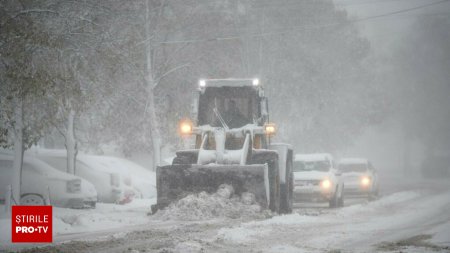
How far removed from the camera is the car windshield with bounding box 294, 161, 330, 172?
2472 centimetres

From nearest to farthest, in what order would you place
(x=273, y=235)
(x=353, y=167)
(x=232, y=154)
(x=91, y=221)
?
(x=273, y=235) < (x=91, y=221) < (x=232, y=154) < (x=353, y=167)

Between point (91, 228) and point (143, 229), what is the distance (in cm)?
151

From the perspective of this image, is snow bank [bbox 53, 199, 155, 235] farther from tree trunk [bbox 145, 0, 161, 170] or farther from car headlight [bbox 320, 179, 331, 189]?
tree trunk [bbox 145, 0, 161, 170]

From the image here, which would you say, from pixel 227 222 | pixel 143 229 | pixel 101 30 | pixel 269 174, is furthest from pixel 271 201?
pixel 101 30

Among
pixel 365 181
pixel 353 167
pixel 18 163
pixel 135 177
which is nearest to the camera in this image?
pixel 18 163

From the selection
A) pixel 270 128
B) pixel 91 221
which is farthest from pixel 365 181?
pixel 91 221

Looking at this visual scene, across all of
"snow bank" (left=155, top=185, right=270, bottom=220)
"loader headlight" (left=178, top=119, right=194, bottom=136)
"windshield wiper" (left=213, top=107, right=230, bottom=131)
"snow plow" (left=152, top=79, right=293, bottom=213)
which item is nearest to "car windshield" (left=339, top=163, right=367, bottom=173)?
"snow plow" (left=152, top=79, right=293, bottom=213)

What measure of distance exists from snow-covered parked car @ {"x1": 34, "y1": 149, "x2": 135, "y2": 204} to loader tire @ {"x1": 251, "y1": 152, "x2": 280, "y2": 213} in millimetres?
8279

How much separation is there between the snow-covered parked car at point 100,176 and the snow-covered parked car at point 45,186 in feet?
11.7

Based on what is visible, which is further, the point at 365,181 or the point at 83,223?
the point at 365,181

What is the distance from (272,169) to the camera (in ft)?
57.6

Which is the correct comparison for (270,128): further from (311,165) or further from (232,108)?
(311,165)

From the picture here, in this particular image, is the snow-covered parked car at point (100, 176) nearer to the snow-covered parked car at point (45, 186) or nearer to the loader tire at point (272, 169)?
the snow-covered parked car at point (45, 186)

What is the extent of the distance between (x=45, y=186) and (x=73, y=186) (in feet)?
2.59
